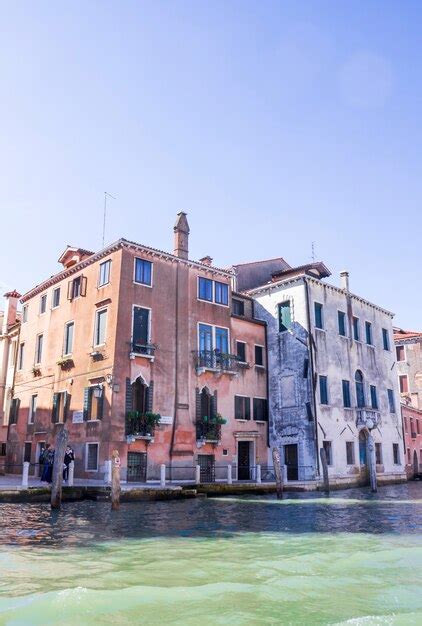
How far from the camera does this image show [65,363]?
74.9 feet

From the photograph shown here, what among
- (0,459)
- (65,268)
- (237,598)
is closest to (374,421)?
(65,268)

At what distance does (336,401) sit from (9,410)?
16.2 meters

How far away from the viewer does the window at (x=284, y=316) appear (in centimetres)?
2596

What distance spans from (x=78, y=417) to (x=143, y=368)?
3.31 metres

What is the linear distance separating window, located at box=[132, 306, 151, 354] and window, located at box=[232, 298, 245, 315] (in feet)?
20.6

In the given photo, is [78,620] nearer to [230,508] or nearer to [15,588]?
[15,588]

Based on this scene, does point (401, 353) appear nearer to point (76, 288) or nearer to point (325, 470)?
point (325, 470)

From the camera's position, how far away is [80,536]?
33.6ft

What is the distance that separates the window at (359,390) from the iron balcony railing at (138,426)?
40.9 ft

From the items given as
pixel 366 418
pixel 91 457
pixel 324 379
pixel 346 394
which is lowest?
pixel 91 457

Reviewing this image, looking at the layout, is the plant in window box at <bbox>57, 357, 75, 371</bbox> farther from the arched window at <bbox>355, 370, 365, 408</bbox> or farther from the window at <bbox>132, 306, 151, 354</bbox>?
the arched window at <bbox>355, 370, 365, 408</bbox>

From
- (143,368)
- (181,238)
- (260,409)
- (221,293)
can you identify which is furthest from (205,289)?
(260,409)

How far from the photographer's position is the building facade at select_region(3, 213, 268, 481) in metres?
20.1

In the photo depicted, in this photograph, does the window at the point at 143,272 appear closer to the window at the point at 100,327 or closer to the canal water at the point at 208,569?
the window at the point at 100,327
